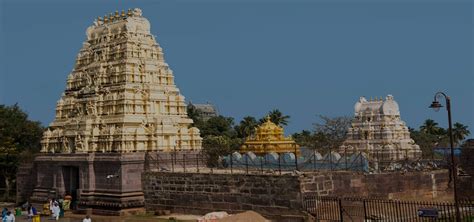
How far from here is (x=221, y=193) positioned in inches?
910

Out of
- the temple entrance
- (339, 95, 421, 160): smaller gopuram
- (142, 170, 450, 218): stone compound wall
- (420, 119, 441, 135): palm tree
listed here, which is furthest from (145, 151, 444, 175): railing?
(420, 119, 441, 135): palm tree

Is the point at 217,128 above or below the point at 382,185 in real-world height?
above

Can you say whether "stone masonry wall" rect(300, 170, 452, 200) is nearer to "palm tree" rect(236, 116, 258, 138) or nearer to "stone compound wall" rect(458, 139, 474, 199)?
"stone compound wall" rect(458, 139, 474, 199)

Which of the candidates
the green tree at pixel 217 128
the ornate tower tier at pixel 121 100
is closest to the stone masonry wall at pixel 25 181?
the ornate tower tier at pixel 121 100

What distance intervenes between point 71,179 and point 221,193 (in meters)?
10.1

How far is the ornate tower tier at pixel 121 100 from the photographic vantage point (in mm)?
28062

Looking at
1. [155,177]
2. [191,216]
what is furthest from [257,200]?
[155,177]

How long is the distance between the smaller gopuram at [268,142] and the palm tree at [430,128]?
46.6 m

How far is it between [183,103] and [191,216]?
27.3 ft

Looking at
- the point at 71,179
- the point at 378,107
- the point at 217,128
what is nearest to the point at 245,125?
the point at 217,128

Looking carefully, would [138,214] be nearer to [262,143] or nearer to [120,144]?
[120,144]

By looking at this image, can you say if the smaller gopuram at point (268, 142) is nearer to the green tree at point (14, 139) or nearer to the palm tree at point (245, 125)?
the green tree at point (14, 139)

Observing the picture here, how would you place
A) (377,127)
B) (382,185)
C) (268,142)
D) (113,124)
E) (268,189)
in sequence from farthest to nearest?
(377,127) < (268,142) < (113,124) < (382,185) < (268,189)

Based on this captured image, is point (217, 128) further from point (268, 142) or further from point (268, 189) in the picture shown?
point (268, 189)
